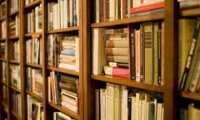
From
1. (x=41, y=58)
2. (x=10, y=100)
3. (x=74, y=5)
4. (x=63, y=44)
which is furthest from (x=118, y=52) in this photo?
(x=10, y=100)

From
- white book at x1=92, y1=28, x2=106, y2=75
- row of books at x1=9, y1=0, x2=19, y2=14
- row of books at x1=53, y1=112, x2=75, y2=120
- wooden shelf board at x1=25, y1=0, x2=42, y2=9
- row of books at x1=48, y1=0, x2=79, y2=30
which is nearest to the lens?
white book at x1=92, y1=28, x2=106, y2=75

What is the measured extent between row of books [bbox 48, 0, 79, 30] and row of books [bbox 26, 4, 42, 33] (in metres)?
0.26

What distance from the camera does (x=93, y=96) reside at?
1.51 meters

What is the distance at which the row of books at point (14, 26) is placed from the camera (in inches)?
115

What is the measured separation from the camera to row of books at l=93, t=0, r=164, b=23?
1084 millimetres

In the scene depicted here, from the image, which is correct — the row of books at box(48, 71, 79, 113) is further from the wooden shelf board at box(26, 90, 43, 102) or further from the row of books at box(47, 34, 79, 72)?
the wooden shelf board at box(26, 90, 43, 102)

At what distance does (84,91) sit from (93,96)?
6 centimetres

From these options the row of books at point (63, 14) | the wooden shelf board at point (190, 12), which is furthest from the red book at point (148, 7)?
the row of books at point (63, 14)

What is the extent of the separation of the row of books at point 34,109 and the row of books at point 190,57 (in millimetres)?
1623

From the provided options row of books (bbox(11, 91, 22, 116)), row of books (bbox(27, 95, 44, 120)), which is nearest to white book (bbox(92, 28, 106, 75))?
row of books (bbox(27, 95, 44, 120))

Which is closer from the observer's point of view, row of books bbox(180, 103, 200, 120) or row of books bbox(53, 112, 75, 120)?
row of books bbox(180, 103, 200, 120)

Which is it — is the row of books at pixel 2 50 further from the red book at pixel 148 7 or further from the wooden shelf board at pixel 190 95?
the wooden shelf board at pixel 190 95

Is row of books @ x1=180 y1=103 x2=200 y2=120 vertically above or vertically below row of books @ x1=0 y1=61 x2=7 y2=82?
above

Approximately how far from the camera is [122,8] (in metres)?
1.28
